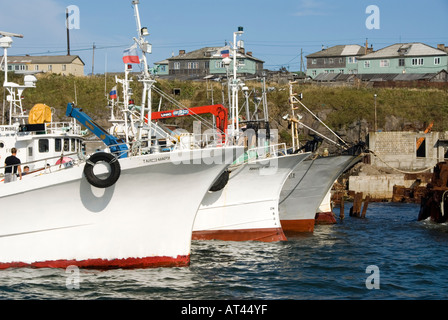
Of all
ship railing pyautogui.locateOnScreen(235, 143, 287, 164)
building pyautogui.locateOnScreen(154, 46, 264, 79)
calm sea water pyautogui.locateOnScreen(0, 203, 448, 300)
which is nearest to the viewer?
calm sea water pyautogui.locateOnScreen(0, 203, 448, 300)

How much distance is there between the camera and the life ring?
17.3 m

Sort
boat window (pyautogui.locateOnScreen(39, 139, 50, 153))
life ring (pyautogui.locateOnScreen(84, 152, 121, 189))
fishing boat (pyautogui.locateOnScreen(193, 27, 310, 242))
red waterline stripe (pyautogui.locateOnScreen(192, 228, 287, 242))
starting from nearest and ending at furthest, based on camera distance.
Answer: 1. life ring (pyautogui.locateOnScreen(84, 152, 121, 189))
2. boat window (pyautogui.locateOnScreen(39, 139, 50, 153))
3. fishing boat (pyautogui.locateOnScreen(193, 27, 310, 242))
4. red waterline stripe (pyautogui.locateOnScreen(192, 228, 287, 242))

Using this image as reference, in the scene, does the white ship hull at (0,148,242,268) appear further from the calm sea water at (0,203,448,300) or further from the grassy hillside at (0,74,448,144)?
the grassy hillside at (0,74,448,144)

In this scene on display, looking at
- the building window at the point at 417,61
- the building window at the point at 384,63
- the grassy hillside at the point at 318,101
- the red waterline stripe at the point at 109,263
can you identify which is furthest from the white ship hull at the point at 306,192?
the building window at the point at 384,63

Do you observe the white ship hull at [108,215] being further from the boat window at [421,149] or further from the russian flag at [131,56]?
the boat window at [421,149]

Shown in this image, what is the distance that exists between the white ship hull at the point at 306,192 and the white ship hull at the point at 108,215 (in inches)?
413

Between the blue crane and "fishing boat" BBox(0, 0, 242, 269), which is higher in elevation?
the blue crane

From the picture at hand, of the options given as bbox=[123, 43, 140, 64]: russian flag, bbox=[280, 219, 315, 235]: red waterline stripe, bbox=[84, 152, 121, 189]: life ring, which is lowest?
bbox=[280, 219, 315, 235]: red waterline stripe

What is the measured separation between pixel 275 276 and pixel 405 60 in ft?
216

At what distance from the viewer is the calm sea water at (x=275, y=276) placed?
16312 mm

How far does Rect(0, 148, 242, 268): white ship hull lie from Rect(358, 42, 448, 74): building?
65563 millimetres

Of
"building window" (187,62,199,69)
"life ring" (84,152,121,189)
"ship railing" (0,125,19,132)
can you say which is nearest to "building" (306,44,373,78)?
"building window" (187,62,199,69)
